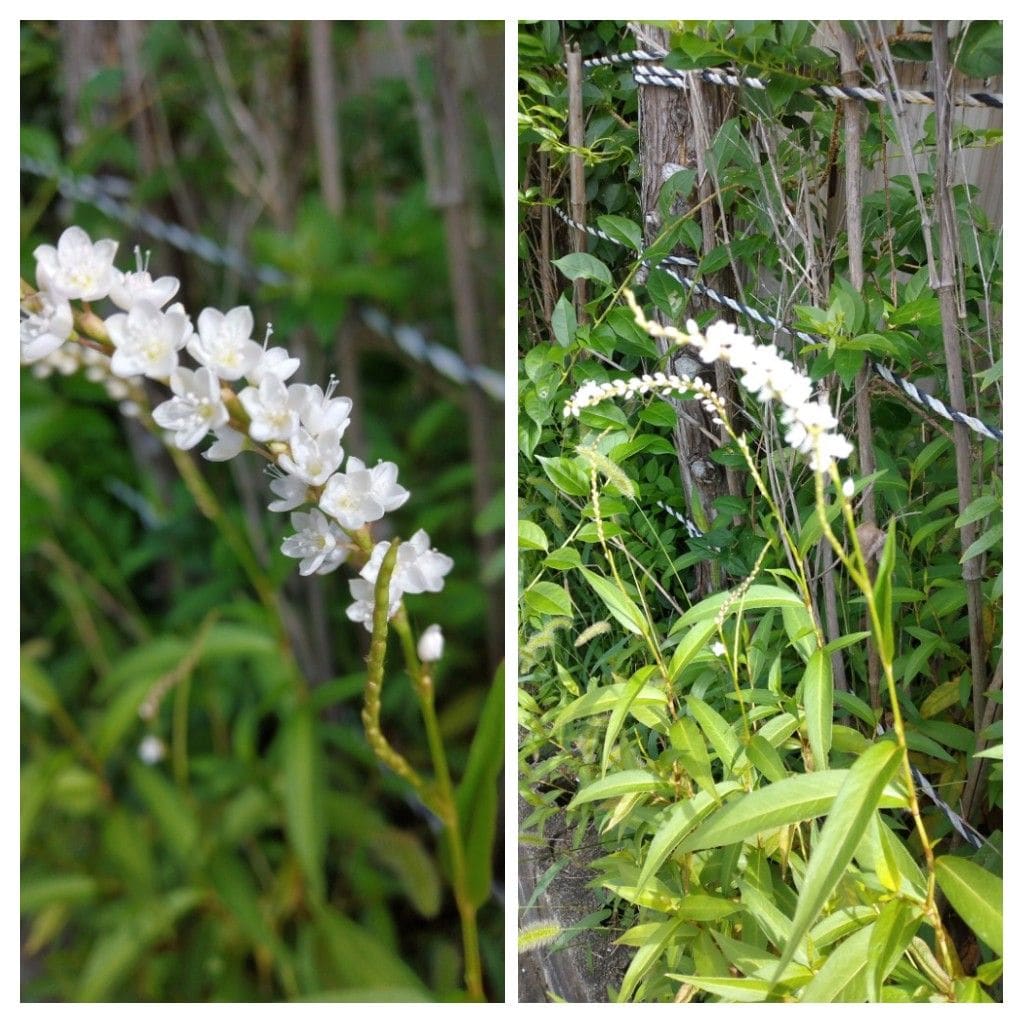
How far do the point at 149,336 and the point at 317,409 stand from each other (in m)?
0.11

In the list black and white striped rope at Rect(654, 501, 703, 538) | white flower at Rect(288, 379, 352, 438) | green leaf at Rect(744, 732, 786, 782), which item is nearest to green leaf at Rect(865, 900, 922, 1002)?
green leaf at Rect(744, 732, 786, 782)

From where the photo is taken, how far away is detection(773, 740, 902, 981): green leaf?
58 cm

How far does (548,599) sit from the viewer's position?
78cm

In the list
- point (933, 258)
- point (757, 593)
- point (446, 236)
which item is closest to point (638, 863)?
point (757, 593)

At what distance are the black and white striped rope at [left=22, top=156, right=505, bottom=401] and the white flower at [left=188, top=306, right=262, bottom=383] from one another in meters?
0.44

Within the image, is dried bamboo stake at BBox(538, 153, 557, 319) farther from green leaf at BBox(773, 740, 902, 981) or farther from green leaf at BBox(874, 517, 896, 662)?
green leaf at BBox(773, 740, 902, 981)

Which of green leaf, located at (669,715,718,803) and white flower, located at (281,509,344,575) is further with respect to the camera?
green leaf, located at (669,715,718,803)

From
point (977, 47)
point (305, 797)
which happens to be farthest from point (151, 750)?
point (977, 47)

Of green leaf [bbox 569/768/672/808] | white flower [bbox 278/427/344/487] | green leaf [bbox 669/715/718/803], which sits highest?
white flower [bbox 278/427/344/487]

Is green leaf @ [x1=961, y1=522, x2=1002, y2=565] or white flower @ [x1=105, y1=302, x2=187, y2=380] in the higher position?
white flower @ [x1=105, y1=302, x2=187, y2=380]

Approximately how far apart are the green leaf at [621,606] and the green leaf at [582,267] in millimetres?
253

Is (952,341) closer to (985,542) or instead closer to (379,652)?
(985,542)

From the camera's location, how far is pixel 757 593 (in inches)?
28.5

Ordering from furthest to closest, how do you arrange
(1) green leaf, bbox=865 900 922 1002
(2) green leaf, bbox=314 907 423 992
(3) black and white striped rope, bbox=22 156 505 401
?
(3) black and white striped rope, bbox=22 156 505 401
(2) green leaf, bbox=314 907 423 992
(1) green leaf, bbox=865 900 922 1002
